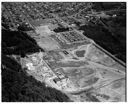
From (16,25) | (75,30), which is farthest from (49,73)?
(16,25)

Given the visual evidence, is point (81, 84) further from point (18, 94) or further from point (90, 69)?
point (18, 94)

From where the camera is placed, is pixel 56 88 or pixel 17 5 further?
pixel 17 5

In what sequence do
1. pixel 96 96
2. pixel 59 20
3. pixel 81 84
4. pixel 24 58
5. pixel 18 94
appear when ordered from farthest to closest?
pixel 59 20 → pixel 24 58 → pixel 81 84 → pixel 96 96 → pixel 18 94

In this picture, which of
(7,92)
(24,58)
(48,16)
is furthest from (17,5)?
(7,92)

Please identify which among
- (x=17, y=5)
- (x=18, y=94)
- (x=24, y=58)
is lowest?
(x=17, y=5)

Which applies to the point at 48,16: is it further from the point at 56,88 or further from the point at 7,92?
the point at 7,92

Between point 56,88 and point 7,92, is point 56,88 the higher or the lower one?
the lower one

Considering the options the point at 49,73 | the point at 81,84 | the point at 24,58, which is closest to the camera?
the point at 81,84
